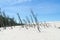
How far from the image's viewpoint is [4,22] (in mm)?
30281

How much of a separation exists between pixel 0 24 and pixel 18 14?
12.1m

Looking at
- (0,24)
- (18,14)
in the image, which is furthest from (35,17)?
(0,24)

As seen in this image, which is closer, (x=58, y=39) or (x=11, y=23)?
(x=58, y=39)

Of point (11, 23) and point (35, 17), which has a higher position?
point (35, 17)

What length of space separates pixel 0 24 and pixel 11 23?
158 inches

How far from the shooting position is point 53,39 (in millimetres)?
5648

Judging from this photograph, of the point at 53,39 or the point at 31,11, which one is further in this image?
the point at 31,11

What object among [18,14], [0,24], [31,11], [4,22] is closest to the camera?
[31,11]

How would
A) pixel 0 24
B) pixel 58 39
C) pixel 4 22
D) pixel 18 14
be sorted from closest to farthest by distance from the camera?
pixel 58 39 < pixel 18 14 < pixel 0 24 < pixel 4 22

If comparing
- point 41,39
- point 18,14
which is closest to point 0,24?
point 18,14

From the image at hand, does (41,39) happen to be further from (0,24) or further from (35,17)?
(0,24)

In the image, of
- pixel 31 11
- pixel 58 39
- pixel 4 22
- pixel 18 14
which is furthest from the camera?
pixel 4 22

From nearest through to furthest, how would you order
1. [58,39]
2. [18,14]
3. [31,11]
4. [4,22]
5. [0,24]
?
[58,39] → [31,11] → [18,14] → [0,24] → [4,22]

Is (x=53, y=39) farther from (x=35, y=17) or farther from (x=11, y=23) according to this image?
(x=11, y=23)
